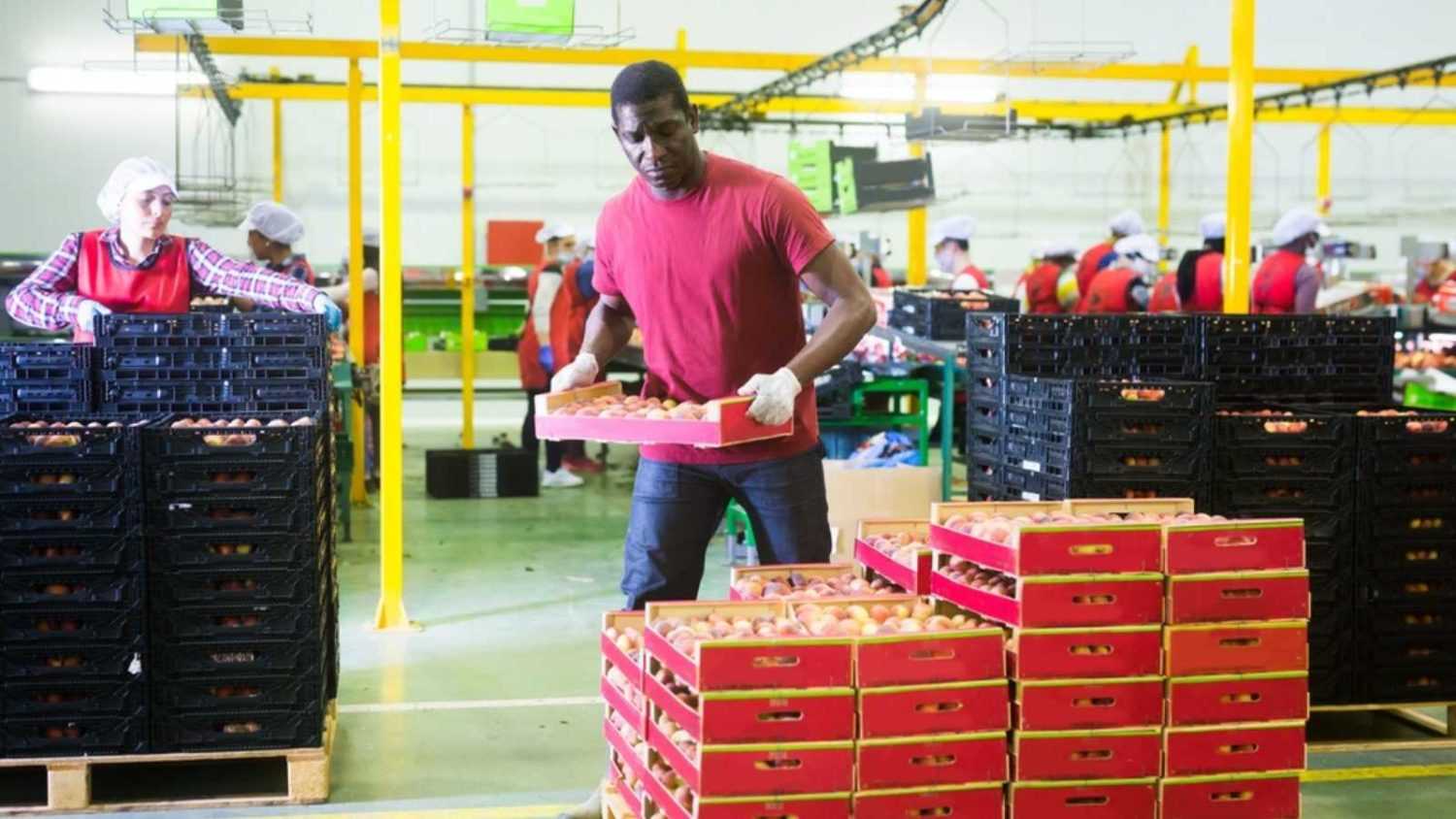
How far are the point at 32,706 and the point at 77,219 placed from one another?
1351 cm

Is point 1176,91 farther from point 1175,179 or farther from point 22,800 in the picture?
point 22,800

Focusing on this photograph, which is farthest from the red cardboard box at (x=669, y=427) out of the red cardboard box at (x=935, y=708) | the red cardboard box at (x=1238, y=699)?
the red cardboard box at (x=1238, y=699)

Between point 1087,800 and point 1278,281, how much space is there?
5.89 metres

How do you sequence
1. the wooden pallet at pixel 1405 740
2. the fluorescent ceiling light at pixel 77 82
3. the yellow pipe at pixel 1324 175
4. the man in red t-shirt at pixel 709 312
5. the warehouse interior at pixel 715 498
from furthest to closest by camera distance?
the fluorescent ceiling light at pixel 77 82 → the yellow pipe at pixel 1324 175 → the wooden pallet at pixel 1405 740 → the man in red t-shirt at pixel 709 312 → the warehouse interior at pixel 715 498

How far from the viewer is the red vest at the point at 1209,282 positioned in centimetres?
1023

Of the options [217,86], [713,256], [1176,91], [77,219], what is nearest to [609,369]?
[217,86]

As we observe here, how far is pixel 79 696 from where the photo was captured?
4.72 m

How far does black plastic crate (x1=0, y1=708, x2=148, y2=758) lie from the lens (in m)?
4.71

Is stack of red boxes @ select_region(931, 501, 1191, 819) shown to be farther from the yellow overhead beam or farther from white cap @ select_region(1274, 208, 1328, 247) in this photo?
the yellow overhead beam

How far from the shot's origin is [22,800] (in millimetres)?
4840

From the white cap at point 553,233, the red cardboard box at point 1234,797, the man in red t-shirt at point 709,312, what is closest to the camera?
the red cardboard box at point 1234,797

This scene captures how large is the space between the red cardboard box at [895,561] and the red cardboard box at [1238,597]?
589mm

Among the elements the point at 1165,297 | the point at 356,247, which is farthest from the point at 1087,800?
the point at 1165,297

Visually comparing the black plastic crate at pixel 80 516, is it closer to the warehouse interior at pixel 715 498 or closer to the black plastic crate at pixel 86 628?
the warehouse interior at pixel 715 498
